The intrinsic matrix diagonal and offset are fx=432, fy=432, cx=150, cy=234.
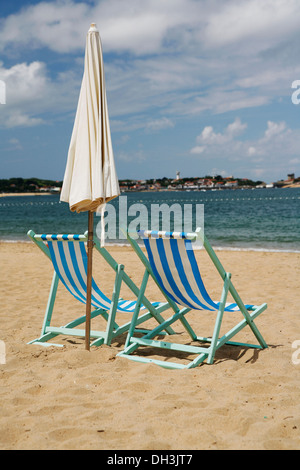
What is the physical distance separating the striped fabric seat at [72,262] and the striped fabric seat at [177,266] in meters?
0.54

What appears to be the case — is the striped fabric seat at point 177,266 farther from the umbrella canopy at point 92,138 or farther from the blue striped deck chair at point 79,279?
the umbrella canopy at point 92,138

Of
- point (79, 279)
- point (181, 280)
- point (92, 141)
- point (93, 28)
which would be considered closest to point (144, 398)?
point (181, 280)

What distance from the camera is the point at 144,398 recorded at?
2.74 m

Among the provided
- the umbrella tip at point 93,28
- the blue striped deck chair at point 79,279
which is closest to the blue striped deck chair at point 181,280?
the blue striped deck chair at point 79,279

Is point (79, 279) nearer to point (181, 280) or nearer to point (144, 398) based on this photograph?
point (181, 280)

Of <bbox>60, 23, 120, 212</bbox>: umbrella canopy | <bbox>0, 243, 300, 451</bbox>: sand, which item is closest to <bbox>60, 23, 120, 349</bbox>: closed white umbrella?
<bbox>60, 23, 120, 212</bbox>: umbrella canopy

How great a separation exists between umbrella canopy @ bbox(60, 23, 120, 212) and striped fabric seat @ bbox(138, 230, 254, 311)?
494mm

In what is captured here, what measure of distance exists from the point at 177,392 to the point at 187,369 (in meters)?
0.40

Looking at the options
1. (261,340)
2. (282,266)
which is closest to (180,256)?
(261,340)

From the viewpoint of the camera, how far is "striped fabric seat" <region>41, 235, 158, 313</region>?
3678mm

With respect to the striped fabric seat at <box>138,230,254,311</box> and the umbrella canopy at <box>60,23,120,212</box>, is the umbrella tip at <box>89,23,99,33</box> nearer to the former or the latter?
the umbrella canopy at <box>60,23,120,212</box>

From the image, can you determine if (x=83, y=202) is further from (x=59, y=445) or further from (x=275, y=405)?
(x=275, y=405)

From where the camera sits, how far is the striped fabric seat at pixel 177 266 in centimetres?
327

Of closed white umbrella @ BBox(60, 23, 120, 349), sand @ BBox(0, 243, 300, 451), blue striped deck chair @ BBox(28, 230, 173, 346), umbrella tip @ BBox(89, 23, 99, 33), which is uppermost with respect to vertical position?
umbrella tip @ BBox(89, 23, 99, 33)
